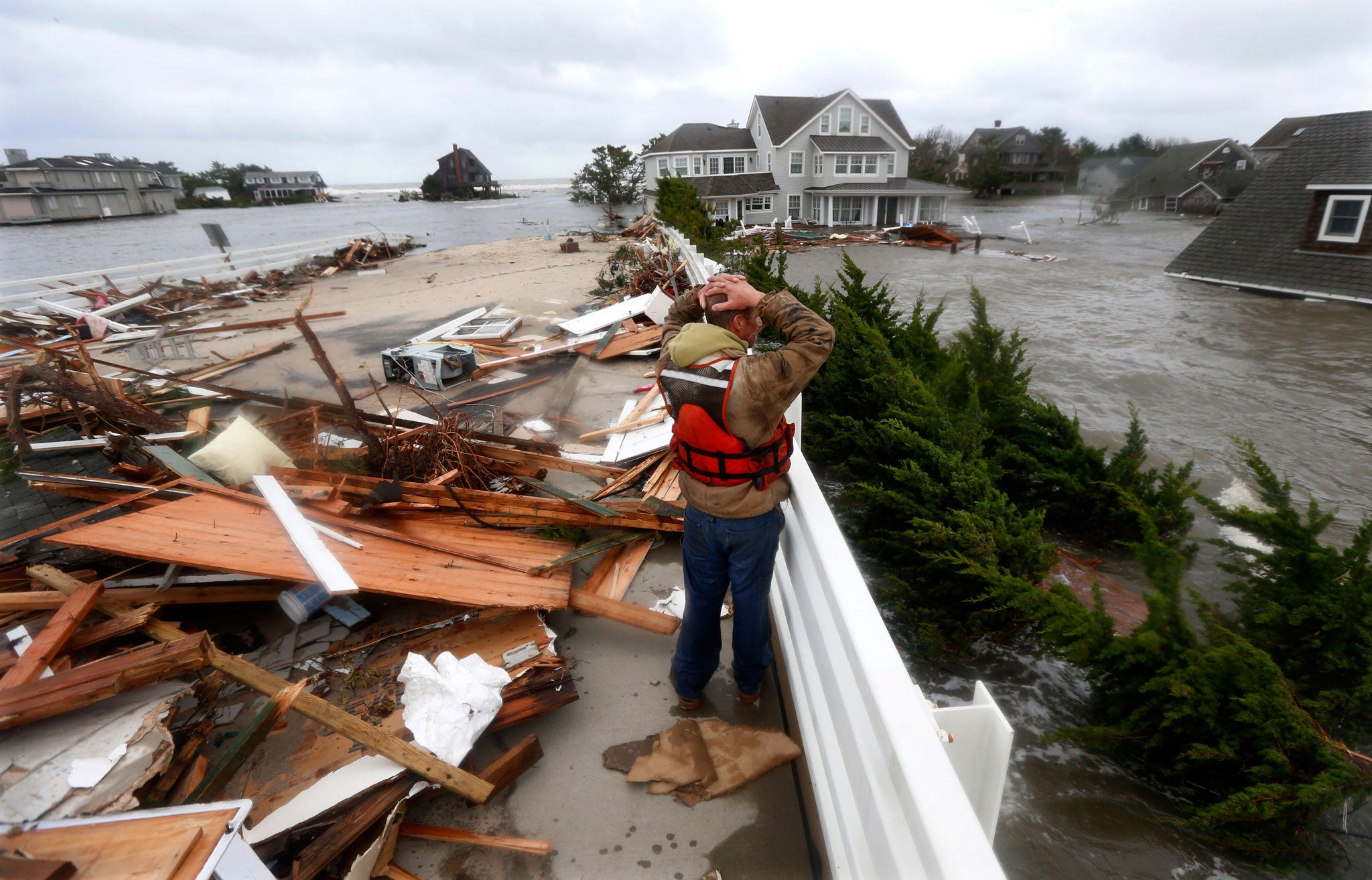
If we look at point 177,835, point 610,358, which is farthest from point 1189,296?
point 177,835

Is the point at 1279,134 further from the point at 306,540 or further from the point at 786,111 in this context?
the point at 306,540

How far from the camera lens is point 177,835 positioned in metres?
1.58

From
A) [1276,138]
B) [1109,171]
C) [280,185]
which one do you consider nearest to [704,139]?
[1109,171]

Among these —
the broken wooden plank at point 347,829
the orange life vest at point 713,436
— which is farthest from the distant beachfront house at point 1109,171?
the broken wooden plank at point 347,829

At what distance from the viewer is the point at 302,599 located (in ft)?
10.7

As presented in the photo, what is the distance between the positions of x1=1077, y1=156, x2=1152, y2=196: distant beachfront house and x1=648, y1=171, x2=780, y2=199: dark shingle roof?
976 inches

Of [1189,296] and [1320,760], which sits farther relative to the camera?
[1189,296]

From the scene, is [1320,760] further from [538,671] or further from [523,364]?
[523,364]

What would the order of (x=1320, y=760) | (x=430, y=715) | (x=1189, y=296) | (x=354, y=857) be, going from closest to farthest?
(x=354, y=857)
(x=1320, y=760)
(x=430, y=715)
(x=1189, y=296)

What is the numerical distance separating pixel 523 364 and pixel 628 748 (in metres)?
6.68

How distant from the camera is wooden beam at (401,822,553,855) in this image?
2.21 metres

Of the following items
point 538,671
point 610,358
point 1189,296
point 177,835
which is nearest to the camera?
point 177,835

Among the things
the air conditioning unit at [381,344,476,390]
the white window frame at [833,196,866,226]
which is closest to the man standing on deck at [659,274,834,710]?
the air conditioning unit at [381,344,476,390]

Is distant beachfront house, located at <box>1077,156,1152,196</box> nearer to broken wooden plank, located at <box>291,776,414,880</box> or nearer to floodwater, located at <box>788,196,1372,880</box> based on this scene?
floodwater, located at <box>788,196,1372,880</box>
